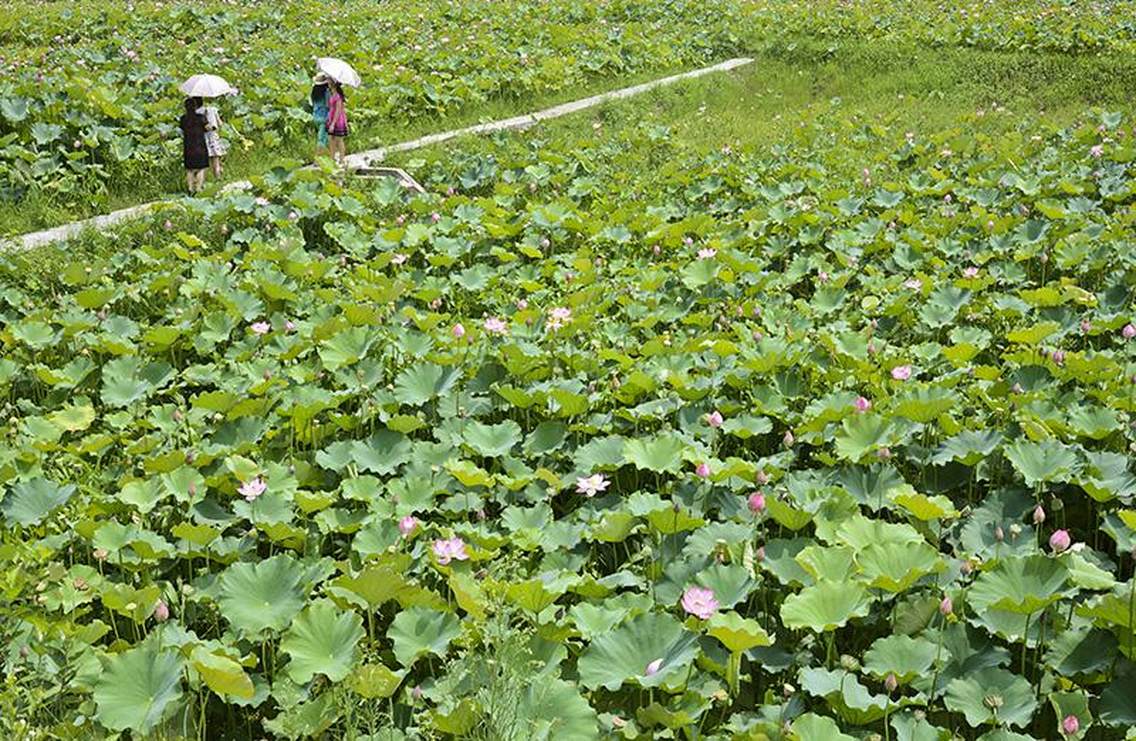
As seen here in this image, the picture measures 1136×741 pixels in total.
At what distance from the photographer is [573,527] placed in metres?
3.61

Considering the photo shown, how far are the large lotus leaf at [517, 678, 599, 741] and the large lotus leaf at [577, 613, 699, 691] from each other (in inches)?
4.3

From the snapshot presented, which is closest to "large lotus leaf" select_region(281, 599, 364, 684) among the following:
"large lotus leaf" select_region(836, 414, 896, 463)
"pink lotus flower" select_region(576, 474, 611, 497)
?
"pink lotus flower" select_region(576, 474, 611, 497)

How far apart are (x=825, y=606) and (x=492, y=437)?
1.66 metres

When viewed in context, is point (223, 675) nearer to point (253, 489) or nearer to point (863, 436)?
point (253, 489)

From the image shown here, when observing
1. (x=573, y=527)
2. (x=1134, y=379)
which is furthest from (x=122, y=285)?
(x=1134, y=379)

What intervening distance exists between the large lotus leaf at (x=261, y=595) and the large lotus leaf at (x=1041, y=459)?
243 cm

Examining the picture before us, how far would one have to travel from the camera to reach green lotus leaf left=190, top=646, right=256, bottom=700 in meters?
2.70

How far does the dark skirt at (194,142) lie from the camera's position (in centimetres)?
825

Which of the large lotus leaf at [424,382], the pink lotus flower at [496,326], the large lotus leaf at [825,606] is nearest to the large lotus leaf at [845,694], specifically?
the large lotus leaf at [825,606]

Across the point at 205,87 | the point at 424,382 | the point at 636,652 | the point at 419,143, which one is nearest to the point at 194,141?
the point at 205,87

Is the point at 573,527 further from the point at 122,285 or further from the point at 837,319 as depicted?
the point at 122,285

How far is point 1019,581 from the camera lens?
295 cm

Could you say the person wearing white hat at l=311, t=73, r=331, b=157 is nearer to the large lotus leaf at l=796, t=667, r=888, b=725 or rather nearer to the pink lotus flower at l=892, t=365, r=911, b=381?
the pink lotus flower at l=892, t=365, r=911, b=381

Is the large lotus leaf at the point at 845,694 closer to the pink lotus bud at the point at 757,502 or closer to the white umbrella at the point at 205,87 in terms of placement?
the pink lotus bud at the point at 757,502
